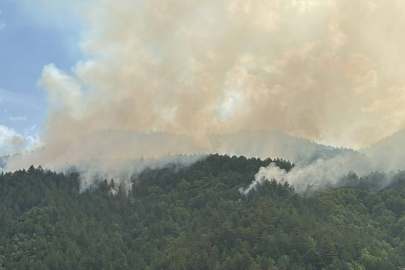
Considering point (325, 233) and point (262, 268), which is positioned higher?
point (325, 233)

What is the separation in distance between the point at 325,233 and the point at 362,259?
19904mm

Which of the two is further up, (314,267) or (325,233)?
(325,233)

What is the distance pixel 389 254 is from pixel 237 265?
5684cm

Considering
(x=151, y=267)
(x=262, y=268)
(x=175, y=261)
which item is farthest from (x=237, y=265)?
(x=151, y=267)

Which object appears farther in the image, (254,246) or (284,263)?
(254,246)

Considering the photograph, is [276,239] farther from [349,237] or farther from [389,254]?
[389,254]

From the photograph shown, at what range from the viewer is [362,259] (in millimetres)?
178875

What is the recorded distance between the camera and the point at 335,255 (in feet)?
593

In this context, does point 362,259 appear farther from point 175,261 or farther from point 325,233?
point 175,261

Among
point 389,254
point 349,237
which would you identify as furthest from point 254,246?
point 389,254

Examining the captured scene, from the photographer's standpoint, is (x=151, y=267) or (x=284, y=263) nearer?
(x=284, y=263)

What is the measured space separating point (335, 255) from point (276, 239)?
78.9 ft

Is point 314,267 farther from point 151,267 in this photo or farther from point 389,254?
point 151,267

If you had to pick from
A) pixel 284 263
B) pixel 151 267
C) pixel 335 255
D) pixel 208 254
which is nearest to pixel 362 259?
pixel 335 255
